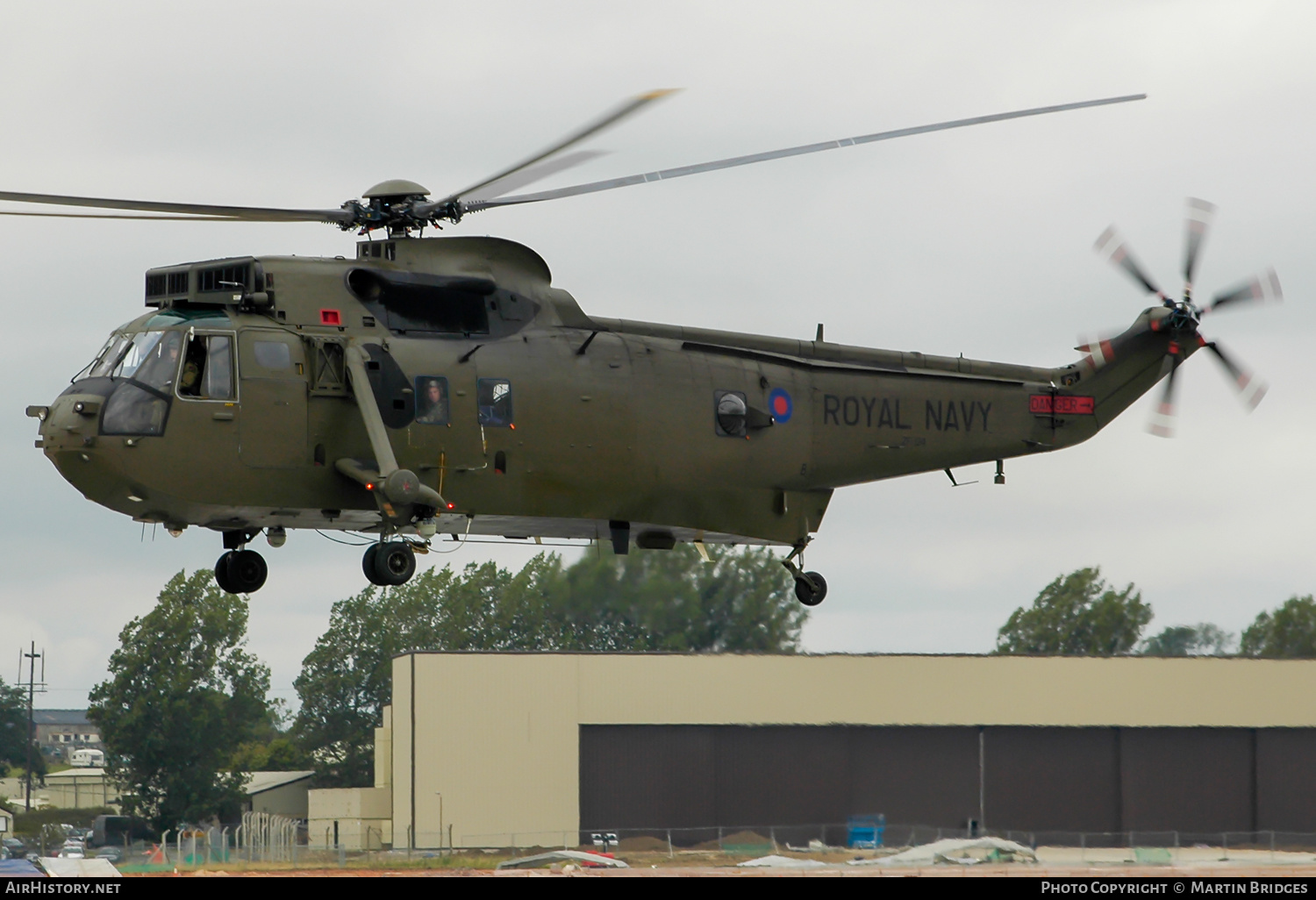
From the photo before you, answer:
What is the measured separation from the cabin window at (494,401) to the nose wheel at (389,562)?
1.79 m

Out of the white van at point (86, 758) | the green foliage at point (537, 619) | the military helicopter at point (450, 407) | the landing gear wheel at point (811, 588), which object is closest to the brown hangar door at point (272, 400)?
the military helicopter at point (450, 407)

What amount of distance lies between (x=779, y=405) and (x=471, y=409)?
15.6 feet

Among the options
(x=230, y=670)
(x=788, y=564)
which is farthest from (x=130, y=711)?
(x=788, y=564)

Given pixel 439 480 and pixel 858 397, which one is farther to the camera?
pixel 858 397

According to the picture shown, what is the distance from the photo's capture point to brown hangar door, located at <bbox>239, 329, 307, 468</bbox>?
20.5 meters

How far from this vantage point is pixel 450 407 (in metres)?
21.6

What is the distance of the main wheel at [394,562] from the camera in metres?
21.3

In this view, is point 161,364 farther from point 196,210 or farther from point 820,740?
point 820,740

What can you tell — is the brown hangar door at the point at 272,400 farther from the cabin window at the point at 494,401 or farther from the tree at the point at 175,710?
the tree at the point at 175,710

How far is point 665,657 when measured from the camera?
49.0 metres

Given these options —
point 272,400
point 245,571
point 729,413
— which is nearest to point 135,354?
point 272,400

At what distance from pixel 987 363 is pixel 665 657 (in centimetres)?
2371

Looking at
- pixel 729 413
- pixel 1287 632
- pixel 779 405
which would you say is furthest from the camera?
pixel 1287 632
